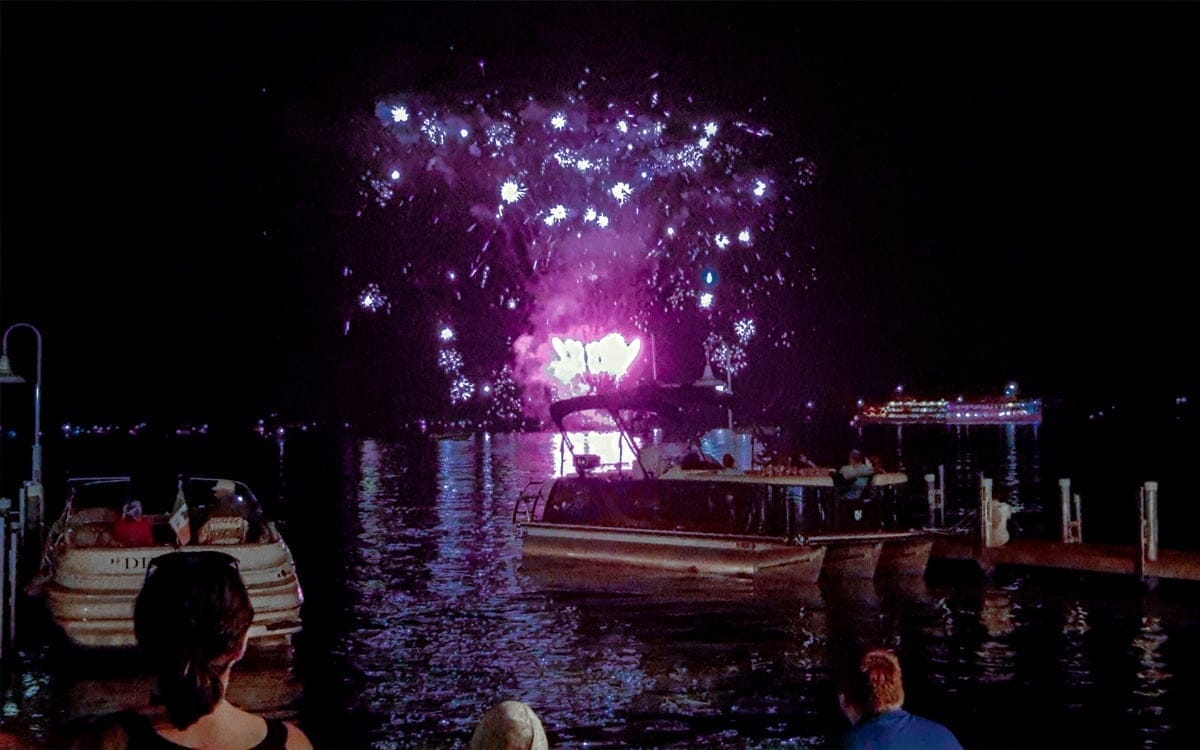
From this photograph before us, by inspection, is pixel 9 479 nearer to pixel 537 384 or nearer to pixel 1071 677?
pixel 537 384

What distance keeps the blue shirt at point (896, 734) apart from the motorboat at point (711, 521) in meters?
17.0

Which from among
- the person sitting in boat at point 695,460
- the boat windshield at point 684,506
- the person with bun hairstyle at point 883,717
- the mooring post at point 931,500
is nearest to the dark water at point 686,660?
the boat windshield at point 684,506

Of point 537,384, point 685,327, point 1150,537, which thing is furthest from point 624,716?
point 685,327

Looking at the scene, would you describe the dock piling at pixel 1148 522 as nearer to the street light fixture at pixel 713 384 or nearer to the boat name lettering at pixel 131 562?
the street light fixture at pixel 713 384

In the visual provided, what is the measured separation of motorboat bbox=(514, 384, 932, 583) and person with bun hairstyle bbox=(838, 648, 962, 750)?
55.9 ft

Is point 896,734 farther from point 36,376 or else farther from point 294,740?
point 36,376

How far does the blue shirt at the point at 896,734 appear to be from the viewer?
5.59 metres

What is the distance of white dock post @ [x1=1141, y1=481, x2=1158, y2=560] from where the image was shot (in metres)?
23.4

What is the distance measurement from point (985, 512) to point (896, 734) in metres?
22.9

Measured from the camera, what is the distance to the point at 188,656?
11.5 feet

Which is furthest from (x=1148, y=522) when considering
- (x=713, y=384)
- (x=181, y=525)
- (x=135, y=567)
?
(x=135, y=567)

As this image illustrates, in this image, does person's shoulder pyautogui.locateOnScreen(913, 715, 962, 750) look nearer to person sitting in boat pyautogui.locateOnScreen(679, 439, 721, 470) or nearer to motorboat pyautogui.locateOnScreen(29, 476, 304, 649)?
motorboat pyautogui.locateOnScreen(29, 476, 304, 649)

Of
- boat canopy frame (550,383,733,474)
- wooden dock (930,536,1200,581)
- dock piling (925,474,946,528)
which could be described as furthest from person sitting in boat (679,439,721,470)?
dock piling (925,474,946,528)

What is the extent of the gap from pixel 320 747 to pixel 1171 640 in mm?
13777
